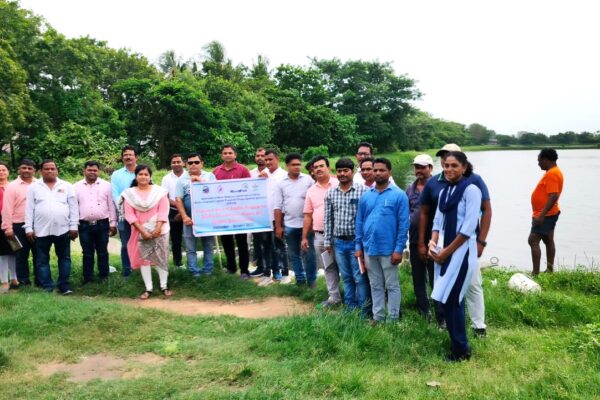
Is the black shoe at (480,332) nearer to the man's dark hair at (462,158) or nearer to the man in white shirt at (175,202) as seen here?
the man's dark hair at (462,158)

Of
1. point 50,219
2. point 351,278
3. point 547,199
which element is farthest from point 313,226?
point 547,199

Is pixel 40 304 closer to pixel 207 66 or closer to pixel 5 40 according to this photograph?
pixel 5 40

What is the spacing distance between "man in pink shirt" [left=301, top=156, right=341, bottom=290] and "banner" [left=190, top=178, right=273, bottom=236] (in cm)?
130

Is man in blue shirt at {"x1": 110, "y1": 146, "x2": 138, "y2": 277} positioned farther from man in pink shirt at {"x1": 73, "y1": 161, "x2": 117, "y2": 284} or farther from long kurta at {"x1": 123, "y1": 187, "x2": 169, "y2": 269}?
long kurta at {"x1": 123, "y1": 187, "x2": 169, "y2": 269}

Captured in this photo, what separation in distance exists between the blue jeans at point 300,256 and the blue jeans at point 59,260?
3112 mm

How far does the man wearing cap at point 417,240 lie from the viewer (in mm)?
4777

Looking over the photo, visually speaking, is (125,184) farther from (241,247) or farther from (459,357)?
(459,357)

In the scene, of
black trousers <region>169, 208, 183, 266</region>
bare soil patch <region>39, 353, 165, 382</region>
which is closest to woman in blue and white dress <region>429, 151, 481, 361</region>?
bare soil patch <region>39, 353, 165, 382</region>

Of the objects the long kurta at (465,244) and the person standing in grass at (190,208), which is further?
the person standing in grass at (190,208)

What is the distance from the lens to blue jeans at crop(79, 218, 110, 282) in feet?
21.9

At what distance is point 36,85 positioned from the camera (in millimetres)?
21094

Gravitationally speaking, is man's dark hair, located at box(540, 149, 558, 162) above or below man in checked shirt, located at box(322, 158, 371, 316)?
above

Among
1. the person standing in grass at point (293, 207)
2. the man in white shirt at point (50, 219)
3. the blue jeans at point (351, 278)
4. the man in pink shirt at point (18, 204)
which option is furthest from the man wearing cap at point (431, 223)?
the man in pink shirt at point (18, 204)

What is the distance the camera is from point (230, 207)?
22.6ft
